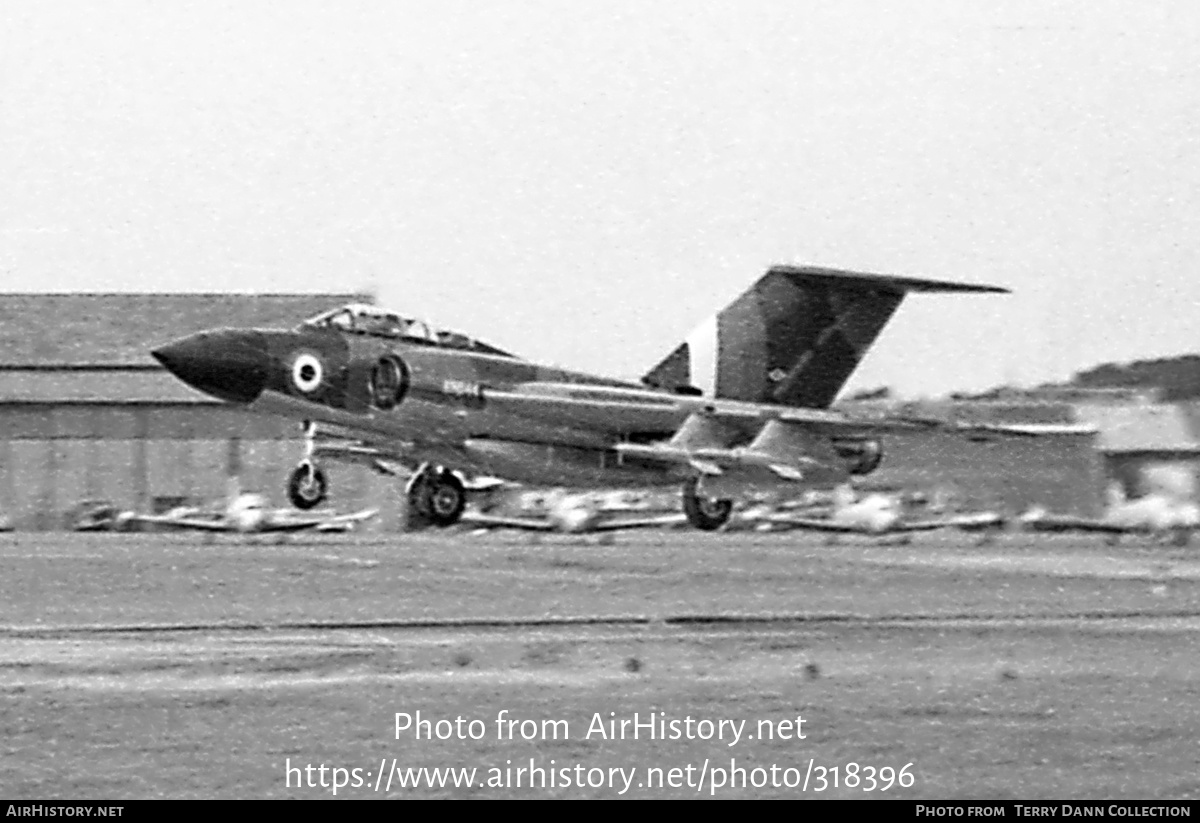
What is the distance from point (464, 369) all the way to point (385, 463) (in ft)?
6.08

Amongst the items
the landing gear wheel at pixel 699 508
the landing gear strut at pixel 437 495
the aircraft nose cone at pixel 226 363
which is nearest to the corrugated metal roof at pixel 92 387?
the aircraft nose cone at pixel 226 363

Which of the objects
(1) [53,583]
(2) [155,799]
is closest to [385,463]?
(1) [53,583]

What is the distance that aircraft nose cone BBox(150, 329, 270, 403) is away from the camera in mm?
31344

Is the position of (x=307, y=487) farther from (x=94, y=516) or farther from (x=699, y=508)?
(x=94, y=516)

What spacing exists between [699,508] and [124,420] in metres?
20.1

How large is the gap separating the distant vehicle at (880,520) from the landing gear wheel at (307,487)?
1891 centimetres

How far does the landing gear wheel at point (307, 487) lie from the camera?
27.9 meters

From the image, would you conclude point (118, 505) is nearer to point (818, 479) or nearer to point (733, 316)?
point (733, 316)

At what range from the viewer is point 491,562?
37.2m

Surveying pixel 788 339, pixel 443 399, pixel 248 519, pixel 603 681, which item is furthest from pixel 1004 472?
pixel 603 681

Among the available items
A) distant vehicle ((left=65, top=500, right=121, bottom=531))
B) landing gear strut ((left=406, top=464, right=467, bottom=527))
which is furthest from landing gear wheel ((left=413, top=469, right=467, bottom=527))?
distant vehicle ((left=65, top=500, right=121, bottom=531))

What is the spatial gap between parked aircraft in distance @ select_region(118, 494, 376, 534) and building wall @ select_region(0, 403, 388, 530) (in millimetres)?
371

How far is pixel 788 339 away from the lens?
3441 centimetres
